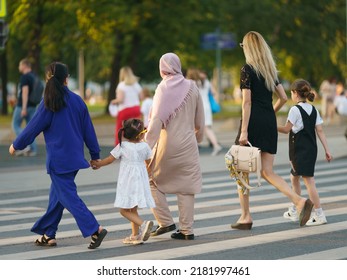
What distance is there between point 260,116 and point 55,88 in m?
2.20

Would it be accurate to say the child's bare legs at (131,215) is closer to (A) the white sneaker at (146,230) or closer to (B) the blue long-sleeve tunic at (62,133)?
(A) the white sneaker at (146,230)

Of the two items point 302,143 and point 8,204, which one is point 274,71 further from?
point 8,204

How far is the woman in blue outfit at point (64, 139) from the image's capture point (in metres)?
10.1

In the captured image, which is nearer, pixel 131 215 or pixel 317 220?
pixel 131 215

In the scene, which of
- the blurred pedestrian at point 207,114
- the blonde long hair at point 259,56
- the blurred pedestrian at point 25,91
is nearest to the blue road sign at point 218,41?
the blurred pedestrian at point 207,114

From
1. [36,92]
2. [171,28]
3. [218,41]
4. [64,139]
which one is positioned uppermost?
[171,28]

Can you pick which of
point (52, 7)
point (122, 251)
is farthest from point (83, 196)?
point (52, 7)

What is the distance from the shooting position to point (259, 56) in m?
11.2

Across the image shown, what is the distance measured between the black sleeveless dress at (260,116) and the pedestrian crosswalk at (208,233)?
2.87 feet

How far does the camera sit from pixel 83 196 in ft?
50.1

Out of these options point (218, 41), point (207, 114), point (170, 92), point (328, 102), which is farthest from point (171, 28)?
point (170, 92)

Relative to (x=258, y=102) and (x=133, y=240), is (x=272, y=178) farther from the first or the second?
(x=133, y=240)

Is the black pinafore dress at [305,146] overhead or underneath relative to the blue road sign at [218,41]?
underneath

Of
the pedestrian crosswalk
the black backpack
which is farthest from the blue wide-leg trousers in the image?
the black backpack
